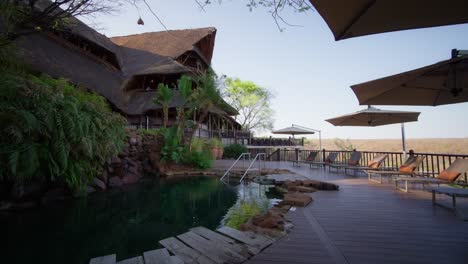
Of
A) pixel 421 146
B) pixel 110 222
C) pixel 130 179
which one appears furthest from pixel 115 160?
pixel 421 146

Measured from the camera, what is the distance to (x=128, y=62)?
64.6ft

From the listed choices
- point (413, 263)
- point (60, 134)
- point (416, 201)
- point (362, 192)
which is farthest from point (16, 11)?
point (416, 201)

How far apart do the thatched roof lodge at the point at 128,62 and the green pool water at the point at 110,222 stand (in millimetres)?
6841

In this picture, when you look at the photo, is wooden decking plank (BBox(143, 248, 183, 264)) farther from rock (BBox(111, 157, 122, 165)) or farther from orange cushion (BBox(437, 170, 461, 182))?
rock (BBox(111, 157, 122, 165))

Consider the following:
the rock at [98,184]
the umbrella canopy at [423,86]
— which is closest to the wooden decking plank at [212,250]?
the umbrella canopy at [423,86]

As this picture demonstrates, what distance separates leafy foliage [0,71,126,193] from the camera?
14.9 feet

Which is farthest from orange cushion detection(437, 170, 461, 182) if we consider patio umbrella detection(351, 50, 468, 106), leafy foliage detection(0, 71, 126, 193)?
leafy foliage detection(0, 71, 126, 193)

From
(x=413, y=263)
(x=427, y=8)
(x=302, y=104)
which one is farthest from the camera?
(x=302, y=104)

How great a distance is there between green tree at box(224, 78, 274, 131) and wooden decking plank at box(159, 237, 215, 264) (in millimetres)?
32905

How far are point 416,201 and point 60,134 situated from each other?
685cm

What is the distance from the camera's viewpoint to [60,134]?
5.00 m

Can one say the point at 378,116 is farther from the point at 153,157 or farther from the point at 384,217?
the point at 153,157

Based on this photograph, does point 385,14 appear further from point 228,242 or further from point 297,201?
point 297,201

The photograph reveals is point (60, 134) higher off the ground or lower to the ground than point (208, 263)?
higher
